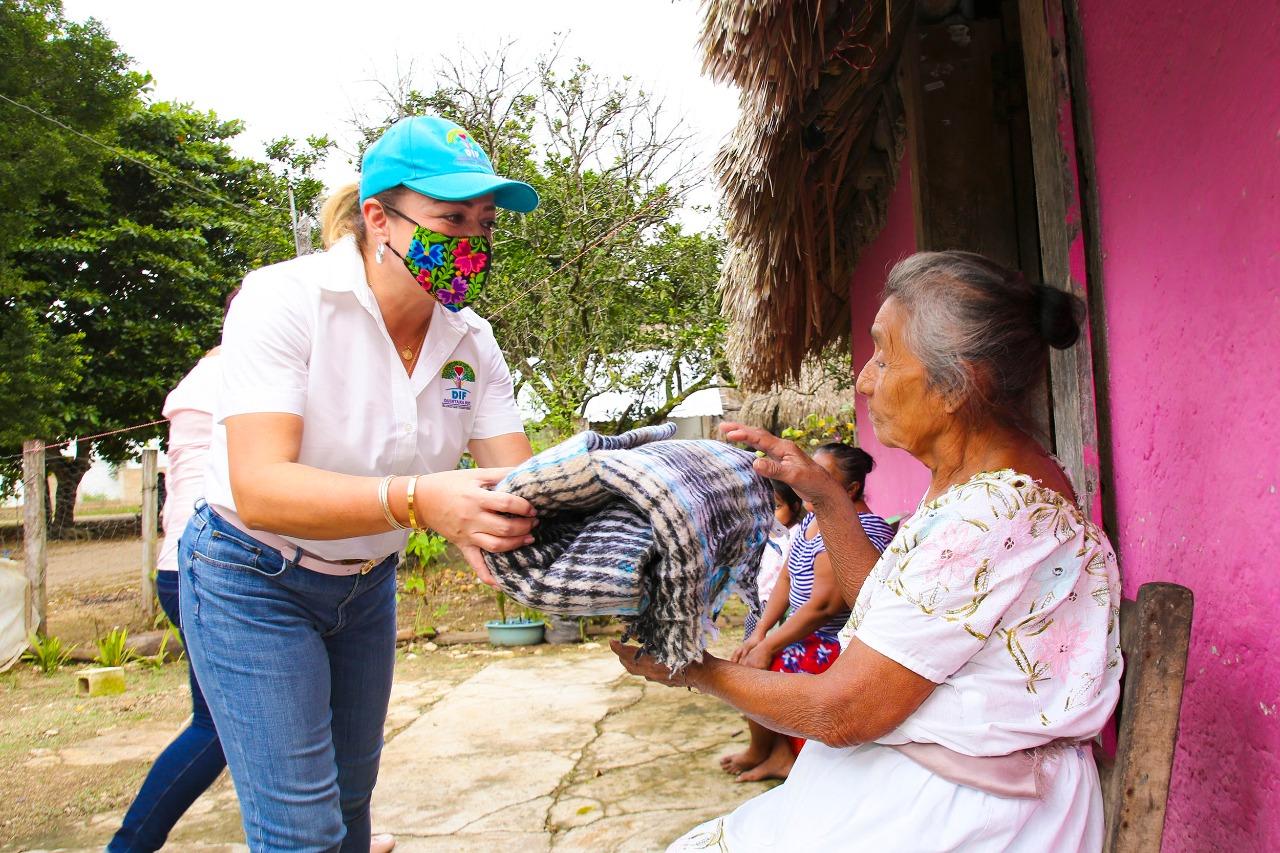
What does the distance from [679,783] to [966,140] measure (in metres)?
2.82

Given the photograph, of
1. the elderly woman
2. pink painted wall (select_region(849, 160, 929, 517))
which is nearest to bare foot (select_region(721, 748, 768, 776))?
pink painted wall (select_region(849, 160, 929, 517))

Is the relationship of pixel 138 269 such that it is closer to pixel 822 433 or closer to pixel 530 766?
pixel 822 433

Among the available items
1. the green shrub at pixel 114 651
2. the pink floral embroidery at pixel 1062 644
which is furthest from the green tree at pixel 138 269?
the pink floral embroidery at pixel 1062 644

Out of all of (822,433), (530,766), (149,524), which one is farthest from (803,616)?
Answer: (822,433)

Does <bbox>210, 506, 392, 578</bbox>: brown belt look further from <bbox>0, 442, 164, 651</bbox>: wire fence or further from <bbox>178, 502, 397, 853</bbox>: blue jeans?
<bbox>0, 442, 164, 651</bbox>: wire fence

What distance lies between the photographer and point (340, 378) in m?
1.79

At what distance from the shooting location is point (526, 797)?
13.0ft

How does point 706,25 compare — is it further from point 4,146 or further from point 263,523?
point 4,146

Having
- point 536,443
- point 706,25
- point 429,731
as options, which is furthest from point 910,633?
point 536,443

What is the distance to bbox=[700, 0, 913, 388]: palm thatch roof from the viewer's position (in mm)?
2752

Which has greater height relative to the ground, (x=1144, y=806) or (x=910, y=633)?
(x=910, y=633)

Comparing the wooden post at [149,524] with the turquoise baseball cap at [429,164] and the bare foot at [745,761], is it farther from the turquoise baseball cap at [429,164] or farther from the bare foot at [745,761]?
the turquoise baseball cap at [429,164]

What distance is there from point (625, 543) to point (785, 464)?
46 cm

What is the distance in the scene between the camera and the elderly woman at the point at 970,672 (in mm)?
1331
